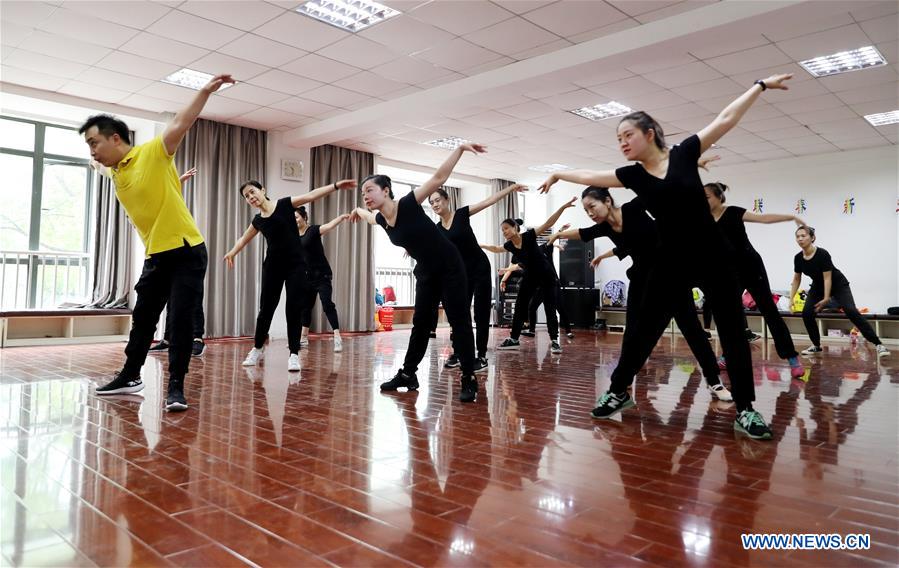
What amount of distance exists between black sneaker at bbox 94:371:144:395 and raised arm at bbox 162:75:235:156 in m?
1.38

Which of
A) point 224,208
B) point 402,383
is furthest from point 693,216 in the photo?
point 224,208

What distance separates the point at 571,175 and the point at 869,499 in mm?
1571

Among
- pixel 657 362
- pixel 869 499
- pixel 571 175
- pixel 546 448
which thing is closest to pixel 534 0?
pixel 571 175

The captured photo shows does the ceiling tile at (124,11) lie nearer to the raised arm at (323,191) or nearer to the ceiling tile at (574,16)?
the raised arm at (323,191)

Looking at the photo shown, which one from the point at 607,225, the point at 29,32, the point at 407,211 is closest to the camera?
the point at 407,211

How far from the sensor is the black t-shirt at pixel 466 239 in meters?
4.24

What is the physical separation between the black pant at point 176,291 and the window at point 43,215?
18.0 feet

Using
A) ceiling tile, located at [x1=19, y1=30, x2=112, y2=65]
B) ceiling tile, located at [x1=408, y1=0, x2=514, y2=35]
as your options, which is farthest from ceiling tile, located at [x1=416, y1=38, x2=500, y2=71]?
ceiling tile, located at [x1=19, y1=30, x2=112, y2=65]

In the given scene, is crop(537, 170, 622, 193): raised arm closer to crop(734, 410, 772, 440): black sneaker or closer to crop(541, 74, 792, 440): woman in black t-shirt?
crop(541, 74, 792, 440): woman in black t-shirt

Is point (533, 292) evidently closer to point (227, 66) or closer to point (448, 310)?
point (448, 310)

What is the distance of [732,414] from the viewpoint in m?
2.87

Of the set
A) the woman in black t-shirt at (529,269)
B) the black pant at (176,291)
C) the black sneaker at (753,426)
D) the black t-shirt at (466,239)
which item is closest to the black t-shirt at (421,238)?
the black t-shirt at (466,239)

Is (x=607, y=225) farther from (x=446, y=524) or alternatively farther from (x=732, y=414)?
(x=446, y=524)

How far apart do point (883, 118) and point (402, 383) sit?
24.5 ft
